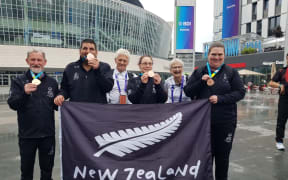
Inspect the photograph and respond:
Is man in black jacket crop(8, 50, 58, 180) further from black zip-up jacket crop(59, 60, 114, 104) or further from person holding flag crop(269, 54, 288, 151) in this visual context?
person holding flag crop(269, 54, 288, 151)

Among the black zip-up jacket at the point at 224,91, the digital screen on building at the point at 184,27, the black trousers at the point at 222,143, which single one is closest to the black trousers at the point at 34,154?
the black zip-up jacket at the point at 224,91

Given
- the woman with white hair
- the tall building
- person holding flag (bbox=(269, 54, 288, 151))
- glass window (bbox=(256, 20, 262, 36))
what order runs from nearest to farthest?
the woman with white hair, person holding flag (bbox=(269, 54, 288, 151)), the tall building, glass window (bbox=(256, 20, 262, 36))

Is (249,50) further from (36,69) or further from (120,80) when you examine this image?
(36,69)

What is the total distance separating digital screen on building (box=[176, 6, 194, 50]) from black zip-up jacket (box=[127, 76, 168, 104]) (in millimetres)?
40824

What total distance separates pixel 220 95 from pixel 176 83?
0.98 meters

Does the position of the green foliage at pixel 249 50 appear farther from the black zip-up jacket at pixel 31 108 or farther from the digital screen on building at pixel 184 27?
the black zip-up jacket at pixel 31 108

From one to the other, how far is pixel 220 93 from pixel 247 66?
3736 centimetres

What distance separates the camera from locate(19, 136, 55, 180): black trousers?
269 centimetres

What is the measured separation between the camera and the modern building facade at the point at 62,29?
34.7m

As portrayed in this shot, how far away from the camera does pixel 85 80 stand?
2.90 m

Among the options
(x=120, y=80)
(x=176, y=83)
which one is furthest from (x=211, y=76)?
(x=120, y=80)

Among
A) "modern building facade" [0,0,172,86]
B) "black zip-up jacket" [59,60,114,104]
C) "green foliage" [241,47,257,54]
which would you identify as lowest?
"black zip-up jacket" [59,60,114,104]

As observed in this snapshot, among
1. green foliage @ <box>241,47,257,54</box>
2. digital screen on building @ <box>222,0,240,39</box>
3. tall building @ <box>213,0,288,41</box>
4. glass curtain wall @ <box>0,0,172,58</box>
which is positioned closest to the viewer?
glass curtain wall @ <box>0,0,172,58</box>

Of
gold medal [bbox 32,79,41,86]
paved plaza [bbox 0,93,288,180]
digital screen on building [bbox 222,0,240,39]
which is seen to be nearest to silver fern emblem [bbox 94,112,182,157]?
gold medal [bbox 32,79,41,86]
